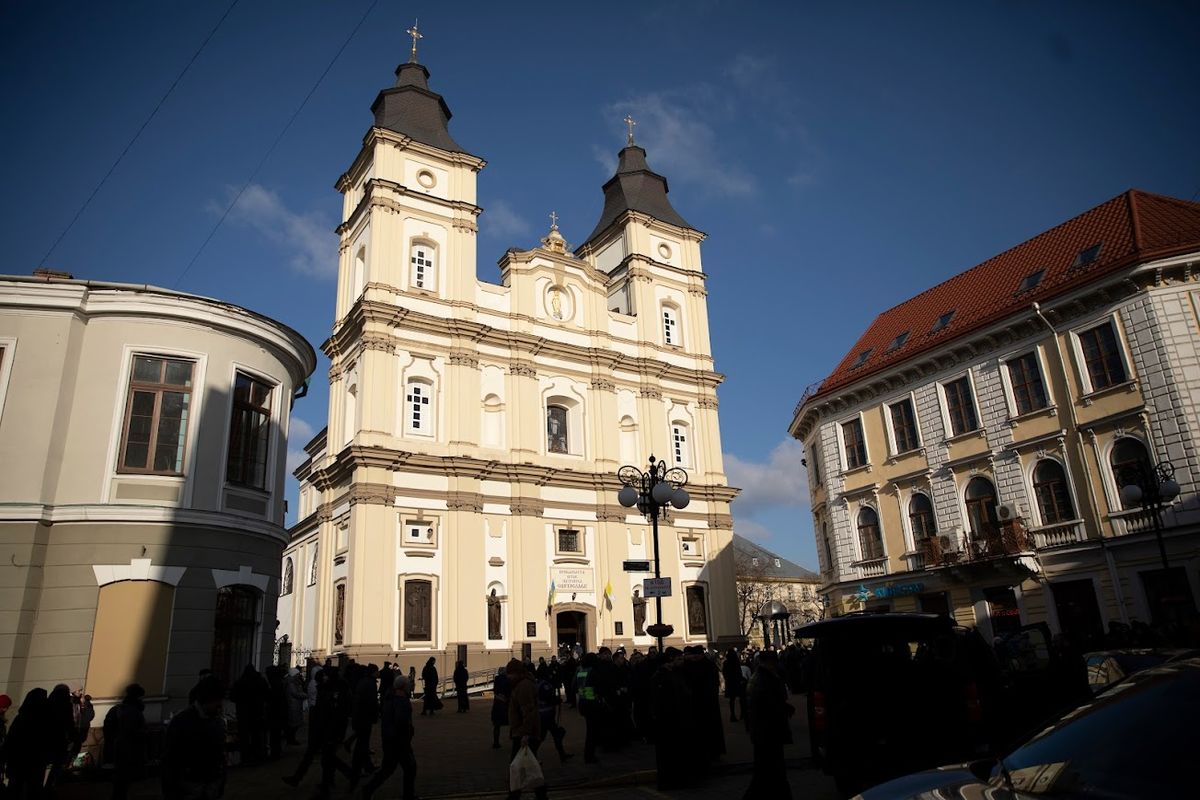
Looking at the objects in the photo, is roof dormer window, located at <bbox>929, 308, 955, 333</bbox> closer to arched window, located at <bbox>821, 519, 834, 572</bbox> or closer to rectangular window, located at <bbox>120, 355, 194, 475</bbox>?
arched window, located at <bbox>821, 519, 834, 572</bbox>

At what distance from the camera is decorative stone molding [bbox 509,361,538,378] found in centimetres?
3591

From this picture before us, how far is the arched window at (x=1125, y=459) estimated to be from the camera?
23.4 meters

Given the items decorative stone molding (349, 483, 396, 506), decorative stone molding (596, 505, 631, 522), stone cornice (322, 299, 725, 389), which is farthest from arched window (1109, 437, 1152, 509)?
decorative stone molding (349, 483, 396, 506)

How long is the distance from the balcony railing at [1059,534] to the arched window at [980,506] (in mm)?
1485

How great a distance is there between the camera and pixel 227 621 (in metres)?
15.2

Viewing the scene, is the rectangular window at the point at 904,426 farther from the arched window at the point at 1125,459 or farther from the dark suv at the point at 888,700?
the dark suv at the point at 888,700

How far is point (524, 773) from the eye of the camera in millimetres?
8242

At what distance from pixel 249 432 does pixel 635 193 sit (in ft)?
106

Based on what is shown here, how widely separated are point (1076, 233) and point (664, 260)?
67.6 feet

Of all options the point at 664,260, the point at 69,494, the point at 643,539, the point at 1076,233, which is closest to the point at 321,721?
the point at 69,494

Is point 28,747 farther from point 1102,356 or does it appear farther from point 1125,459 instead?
point 1102,356

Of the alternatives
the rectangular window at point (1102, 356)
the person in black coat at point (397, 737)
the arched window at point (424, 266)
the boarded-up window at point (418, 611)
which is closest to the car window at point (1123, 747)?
the person in black coat at point (397, 737)

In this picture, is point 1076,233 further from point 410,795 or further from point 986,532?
point 410,795

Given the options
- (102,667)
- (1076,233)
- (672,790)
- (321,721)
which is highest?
(1076,233)
